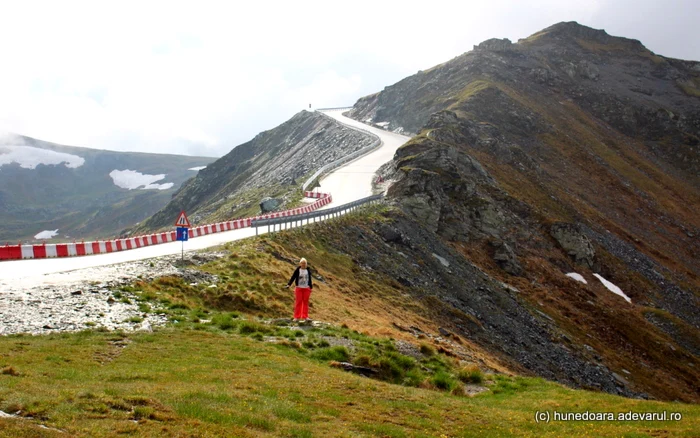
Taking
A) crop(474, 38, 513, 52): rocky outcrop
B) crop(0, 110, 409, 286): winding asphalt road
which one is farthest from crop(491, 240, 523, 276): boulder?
crop(474, 38, 513, 52): rocky outcrop

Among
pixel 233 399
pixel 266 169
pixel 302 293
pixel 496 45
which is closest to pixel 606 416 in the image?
pixel 233 399

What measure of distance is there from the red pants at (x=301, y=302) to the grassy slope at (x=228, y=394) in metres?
1.48

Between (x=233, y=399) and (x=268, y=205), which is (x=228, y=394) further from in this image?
(x=268, y=205)

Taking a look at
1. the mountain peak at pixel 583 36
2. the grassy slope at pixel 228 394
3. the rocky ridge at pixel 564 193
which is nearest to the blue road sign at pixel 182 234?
the grassy slope at pixel 228 394

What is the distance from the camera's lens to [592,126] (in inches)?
3718

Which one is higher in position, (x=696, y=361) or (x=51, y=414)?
(x=51, y=414)

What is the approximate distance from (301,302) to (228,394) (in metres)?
8.96

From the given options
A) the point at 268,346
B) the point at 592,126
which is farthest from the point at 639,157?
the point at 268,346

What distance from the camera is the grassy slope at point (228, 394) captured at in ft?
27.2

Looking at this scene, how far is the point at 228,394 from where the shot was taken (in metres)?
9.95

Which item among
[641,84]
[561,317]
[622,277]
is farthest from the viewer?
[641,84]

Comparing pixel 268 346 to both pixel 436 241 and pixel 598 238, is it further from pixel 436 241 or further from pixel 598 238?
pixel 598 238

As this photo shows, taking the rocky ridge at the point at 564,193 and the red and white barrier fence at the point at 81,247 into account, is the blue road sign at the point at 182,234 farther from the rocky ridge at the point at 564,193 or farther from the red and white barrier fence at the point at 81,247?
the rocky ridge at the point at 564,193

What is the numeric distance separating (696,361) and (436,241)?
17.8 metres
